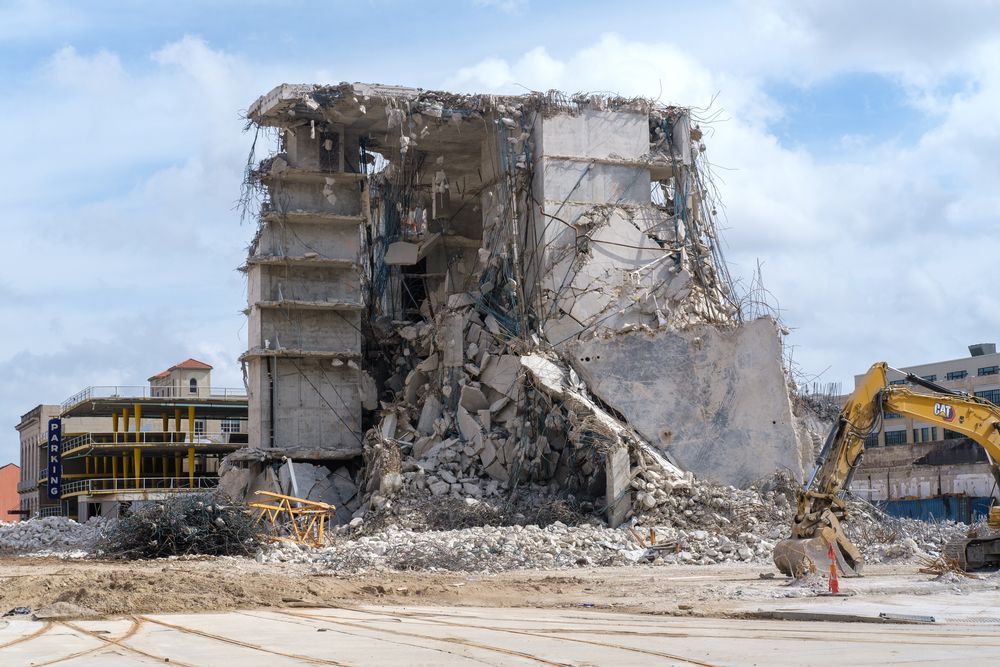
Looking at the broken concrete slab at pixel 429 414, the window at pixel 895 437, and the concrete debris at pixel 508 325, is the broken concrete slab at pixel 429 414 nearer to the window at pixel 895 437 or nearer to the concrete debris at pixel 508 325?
the concrete debris at pixel 508 325

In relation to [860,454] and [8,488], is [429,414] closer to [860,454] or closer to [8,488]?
[860,454]

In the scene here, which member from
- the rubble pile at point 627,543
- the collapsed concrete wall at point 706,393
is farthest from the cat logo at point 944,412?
the collapsed concrete wall at point 706,393

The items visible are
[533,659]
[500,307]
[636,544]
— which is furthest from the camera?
[500,307]

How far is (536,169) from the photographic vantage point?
3067 centimetres

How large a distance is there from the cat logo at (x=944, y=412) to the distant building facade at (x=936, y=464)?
18.2m

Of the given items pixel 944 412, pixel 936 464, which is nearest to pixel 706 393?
pixel 944 412

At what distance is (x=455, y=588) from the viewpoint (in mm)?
17750

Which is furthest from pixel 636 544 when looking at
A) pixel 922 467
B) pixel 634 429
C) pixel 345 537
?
pixel 922 467

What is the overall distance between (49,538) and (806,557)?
2059 cm

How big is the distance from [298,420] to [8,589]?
14.5 m

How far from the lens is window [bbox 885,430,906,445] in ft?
195

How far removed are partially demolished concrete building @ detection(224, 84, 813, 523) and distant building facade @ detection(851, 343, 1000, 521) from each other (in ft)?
36.6

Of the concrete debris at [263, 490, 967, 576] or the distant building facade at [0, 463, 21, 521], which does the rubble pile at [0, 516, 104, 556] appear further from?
the distant building facade at [0, 463, 21, 521]

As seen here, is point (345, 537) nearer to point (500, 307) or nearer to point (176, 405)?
point (500, 307)
